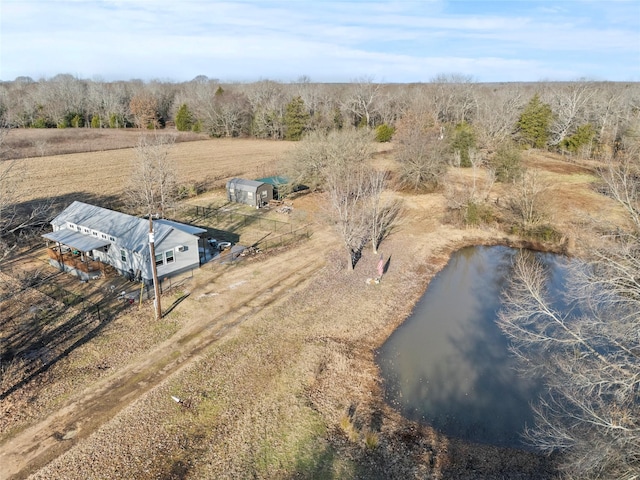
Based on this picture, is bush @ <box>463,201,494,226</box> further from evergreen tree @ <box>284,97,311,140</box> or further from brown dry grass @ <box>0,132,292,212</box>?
evergreen tree @ <box>284,97,311,140</box>

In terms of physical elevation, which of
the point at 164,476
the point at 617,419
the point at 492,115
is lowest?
the point at 164,476

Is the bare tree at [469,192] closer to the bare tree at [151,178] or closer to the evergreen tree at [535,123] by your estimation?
the evergreen tree at [535,123]

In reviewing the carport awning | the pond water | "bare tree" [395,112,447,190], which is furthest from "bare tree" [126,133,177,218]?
"bare tree" [395,112,447,190]

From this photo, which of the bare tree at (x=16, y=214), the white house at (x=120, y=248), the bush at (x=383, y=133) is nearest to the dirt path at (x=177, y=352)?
the white house at (x=120, y=248)

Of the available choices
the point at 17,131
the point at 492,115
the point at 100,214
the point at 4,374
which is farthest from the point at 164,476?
the point at 17,131

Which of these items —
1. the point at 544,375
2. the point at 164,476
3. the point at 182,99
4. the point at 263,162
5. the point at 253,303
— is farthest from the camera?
the point at 182,99

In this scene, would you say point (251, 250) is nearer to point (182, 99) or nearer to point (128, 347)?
point (128, 347)

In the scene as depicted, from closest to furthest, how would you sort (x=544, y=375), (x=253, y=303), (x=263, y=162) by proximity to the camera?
1. (x=544, y=375)
2. (x=253, y=303)
3. (x=263, y=162)
